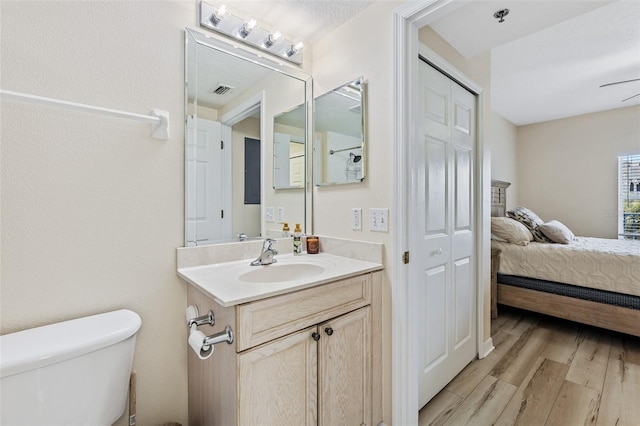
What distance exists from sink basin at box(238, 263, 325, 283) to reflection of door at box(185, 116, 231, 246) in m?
0.28

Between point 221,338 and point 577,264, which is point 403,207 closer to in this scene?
point 221,338

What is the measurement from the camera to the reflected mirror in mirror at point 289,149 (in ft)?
5.84

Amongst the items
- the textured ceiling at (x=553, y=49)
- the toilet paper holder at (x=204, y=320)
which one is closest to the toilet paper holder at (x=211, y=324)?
the toilet paper holder at (x=204, y=320)

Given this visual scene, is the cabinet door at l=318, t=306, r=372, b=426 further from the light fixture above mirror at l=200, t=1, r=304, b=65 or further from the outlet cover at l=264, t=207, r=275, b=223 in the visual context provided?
the light fixture above mirror at l=200, t=1, r=304, b=65

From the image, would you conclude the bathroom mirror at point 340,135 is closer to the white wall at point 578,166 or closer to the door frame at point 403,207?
the door frame at point 403,207

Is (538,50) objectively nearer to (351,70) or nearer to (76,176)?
(351,70)

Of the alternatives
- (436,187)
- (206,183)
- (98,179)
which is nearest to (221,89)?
(206,183)

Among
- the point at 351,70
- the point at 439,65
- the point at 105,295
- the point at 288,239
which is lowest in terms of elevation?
the point at 105,295

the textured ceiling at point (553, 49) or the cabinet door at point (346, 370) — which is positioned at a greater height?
the textured ceiling at point (553, 49)

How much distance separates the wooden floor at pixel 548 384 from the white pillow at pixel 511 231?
2.89 ft

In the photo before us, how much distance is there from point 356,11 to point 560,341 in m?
3.00

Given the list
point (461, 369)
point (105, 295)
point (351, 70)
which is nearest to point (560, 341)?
point (461, 369)

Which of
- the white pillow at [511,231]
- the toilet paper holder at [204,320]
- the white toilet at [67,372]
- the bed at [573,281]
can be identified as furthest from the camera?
the white pillow at [511,231]

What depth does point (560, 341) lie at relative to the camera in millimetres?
2398
